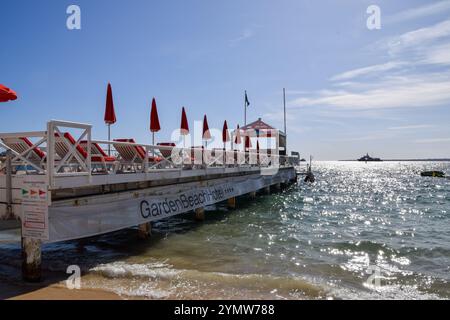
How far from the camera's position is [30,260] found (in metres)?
7.70

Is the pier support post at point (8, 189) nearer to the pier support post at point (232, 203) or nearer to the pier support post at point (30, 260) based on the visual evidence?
the pier support post at point (30, 260)

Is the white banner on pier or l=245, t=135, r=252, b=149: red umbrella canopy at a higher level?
l=245, t=135, r=252, b=149: red umbrella canopy

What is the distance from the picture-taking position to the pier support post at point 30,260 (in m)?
7.68

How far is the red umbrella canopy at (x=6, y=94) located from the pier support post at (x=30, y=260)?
131 inches

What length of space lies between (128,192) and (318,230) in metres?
8.66

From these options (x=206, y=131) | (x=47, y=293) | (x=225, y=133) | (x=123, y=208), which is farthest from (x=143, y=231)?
(x=225, y=133)

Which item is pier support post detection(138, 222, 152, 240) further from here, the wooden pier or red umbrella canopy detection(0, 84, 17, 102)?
red umbrella canopy detection(0, 84, 17, 102)

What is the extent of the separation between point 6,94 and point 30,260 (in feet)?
12.7

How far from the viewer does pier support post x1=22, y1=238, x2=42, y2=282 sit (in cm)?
768

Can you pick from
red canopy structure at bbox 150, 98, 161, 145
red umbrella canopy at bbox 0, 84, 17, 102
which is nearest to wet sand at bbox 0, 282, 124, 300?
red umbrella canopy at bbox 0, 84, 17, 102

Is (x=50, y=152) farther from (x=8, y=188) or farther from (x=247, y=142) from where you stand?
(x=247, y=142)

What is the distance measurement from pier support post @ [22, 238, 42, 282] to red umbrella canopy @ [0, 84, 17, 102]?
10.9 ft

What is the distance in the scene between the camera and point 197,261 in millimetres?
9984

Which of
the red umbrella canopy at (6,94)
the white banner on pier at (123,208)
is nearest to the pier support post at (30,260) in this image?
the white banner on pier at (123,208)
